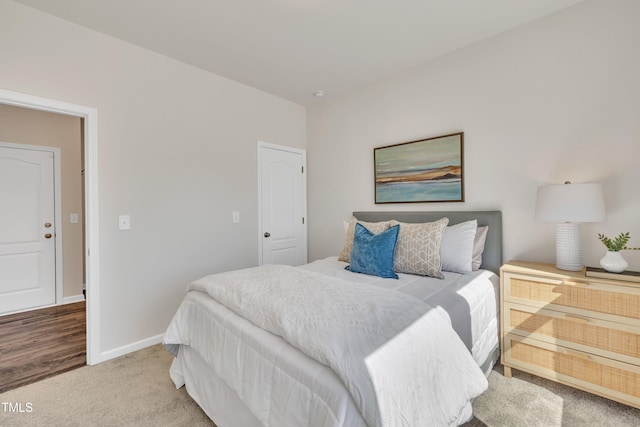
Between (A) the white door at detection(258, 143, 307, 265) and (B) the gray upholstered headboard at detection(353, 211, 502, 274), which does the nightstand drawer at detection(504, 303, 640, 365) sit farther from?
(A) the white door at detection(258, 143, 307, 265)

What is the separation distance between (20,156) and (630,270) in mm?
5985

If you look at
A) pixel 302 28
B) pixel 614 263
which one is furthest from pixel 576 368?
pixel 302 28

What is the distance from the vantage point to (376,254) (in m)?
2.25

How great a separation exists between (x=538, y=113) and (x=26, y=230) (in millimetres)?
5506

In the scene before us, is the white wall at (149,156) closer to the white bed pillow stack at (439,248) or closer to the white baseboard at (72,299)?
the white bed pillow stack at (439,248)

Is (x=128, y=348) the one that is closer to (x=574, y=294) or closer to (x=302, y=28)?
(x=302, y=28)

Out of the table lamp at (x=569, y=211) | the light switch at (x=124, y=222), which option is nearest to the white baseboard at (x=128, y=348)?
the light switch at (x=124, y=222)

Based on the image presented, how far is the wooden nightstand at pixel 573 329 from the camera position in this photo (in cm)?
164

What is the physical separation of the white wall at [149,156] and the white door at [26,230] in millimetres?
2097

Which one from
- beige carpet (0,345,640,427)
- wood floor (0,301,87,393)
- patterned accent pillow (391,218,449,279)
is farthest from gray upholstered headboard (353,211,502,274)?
wood floor (0,301,87,393)

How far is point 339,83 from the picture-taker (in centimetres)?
326

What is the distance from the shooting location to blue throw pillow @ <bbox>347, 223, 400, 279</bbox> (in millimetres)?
2213

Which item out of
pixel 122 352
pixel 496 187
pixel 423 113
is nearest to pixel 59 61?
pixel 122 352

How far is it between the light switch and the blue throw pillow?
1942 mm
